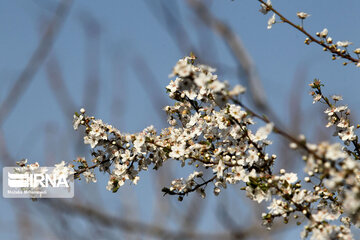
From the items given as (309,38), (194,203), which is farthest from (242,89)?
(194,203)

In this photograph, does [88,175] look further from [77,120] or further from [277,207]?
[277,207]

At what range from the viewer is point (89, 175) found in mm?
4152

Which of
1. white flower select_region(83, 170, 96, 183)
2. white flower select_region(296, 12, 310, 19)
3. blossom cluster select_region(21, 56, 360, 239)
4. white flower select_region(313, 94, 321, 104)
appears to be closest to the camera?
blossom cluster select_region(21, 56, 360, 239)

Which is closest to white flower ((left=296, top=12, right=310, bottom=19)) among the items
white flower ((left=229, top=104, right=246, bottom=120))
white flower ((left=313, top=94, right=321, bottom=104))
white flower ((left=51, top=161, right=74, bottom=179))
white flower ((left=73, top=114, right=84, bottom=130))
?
white flower ((left=313, top=94, right=321, bottom=104))

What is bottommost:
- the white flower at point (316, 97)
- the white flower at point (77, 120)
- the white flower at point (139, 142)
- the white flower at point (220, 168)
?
the white flower at point (220, 168)

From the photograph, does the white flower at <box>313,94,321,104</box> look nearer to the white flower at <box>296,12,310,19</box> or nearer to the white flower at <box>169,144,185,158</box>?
the white flower at <box>296,12,310,19</box>

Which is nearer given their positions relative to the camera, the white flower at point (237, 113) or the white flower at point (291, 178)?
the white flower at point (291, 178)

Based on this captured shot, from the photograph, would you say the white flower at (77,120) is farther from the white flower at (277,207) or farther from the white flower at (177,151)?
the white flower at (277,207)

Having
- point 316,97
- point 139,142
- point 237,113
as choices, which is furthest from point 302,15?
point 139,142

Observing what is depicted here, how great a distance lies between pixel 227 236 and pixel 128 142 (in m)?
3.30

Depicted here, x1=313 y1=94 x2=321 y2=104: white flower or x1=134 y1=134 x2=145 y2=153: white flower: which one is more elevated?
x1=313 y1=94 x2=321 y2=104: white flower

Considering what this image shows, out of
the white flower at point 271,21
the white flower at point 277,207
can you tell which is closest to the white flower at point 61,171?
the white flower at point 277,207

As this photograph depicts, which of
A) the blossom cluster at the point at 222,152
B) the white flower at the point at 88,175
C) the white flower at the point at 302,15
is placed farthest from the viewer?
the white flower at the point at 88,175

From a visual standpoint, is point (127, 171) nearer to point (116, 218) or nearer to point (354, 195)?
point (354, 195)
